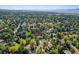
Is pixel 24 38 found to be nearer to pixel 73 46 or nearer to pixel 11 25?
pixel 11 25

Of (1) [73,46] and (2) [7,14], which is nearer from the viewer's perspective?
(1) [73,46]

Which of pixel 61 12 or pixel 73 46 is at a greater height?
pixel 61 12

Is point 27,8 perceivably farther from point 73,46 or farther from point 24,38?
point 73,46

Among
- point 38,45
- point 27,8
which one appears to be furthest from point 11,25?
point 38,45
